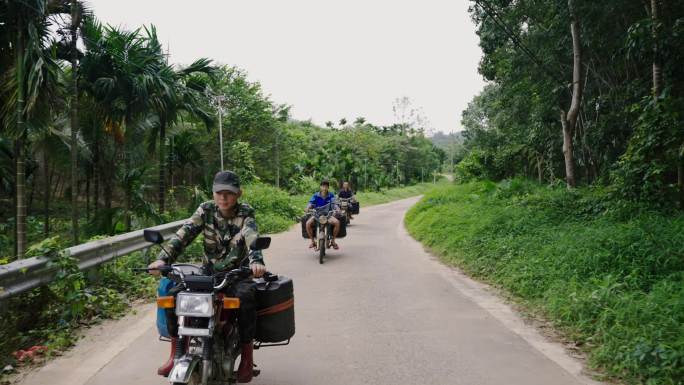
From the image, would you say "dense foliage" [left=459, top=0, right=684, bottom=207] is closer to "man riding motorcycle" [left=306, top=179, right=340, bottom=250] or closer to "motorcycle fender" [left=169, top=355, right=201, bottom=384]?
"man riding motorcycle" [left=306, top=179, right=340, bottom=250]

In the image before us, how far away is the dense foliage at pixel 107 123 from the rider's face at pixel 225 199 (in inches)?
209

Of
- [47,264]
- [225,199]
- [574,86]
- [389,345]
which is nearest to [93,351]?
[47,264]

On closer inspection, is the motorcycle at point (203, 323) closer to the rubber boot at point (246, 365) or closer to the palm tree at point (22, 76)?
the rubber boot at point (246, 365)

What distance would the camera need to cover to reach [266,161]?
101 feet

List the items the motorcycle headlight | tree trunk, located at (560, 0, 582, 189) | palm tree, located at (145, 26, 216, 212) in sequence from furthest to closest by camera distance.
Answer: tree trunk, located at (560, 0, 582, 189) → palm tree, located at (145, 26, 216, 212) → the motorcycle headlight

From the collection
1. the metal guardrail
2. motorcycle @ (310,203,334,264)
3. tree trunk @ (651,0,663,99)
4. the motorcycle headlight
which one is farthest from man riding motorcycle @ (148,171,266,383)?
tree trunk @ (651,0,663,99)

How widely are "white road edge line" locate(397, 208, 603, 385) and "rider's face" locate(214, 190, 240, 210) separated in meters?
3.17

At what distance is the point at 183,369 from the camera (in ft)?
10.6

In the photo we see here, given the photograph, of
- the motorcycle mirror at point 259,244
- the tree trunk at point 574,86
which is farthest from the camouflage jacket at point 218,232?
the tree trunk at point 574,86

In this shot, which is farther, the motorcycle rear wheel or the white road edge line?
the white road edge line

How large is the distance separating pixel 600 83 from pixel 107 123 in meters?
15.1

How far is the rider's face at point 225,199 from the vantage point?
4121mm

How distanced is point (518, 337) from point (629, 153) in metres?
7.22

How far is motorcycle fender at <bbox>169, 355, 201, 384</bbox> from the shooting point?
3.19m
